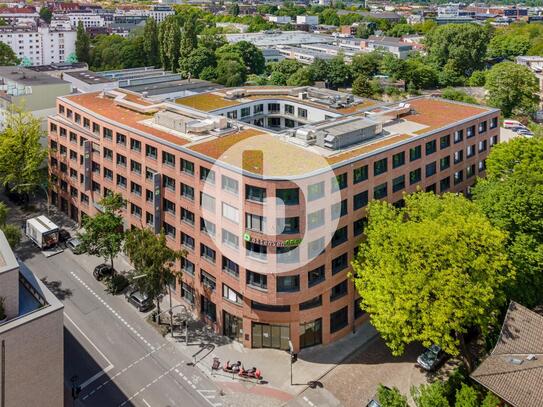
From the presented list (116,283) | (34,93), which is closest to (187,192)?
(116,283)

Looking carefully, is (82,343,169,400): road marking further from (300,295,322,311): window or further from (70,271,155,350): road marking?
(300,295,322,311): window

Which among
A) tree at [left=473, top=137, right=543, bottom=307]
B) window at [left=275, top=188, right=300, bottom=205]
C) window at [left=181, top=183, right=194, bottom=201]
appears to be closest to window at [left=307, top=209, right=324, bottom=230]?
window at [left=275, top=188, right=300, bottom=205]

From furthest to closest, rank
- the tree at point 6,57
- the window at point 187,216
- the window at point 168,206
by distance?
the tree at point 6,57 < the window at point 168,206 < the window at point 187,216

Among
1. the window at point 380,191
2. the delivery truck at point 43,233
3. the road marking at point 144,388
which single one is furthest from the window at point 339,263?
the delivery truck at point 43,233

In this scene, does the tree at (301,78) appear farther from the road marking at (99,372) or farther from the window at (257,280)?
the road marking at (99,372)

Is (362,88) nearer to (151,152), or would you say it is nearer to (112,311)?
(151,152)

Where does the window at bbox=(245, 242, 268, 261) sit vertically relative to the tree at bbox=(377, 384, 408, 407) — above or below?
above
